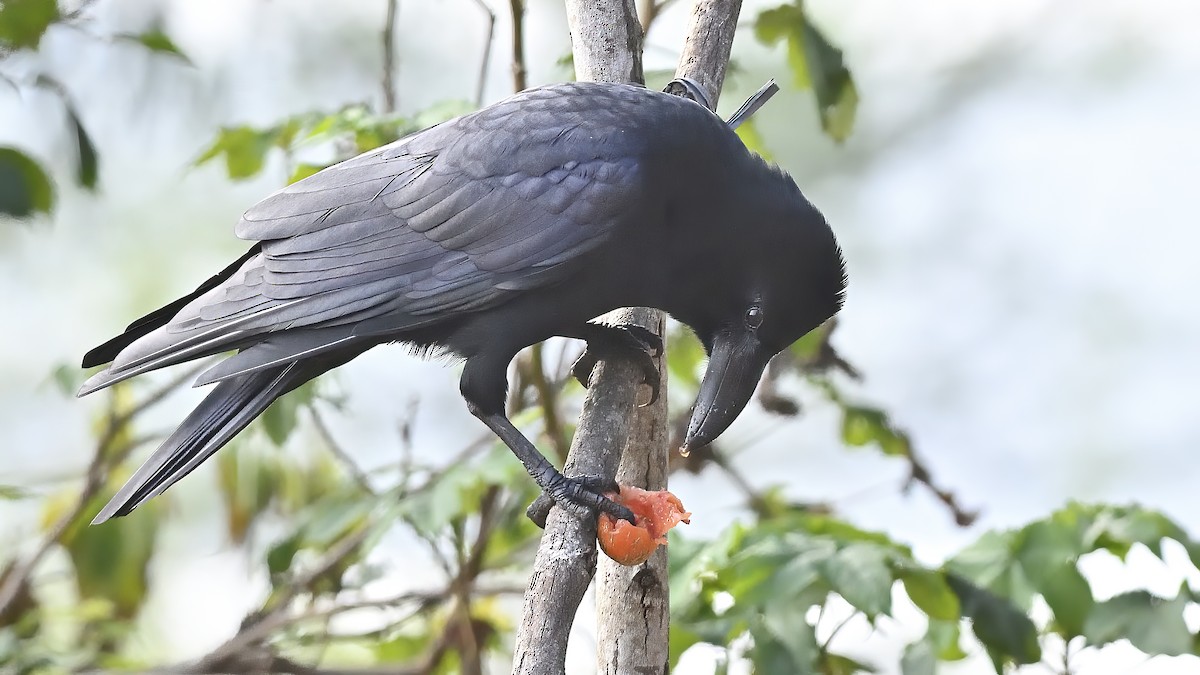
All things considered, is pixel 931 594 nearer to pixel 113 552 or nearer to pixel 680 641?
pixel 680 641

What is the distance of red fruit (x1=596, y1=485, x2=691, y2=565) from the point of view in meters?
1.55

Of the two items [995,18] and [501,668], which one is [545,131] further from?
[995,18]

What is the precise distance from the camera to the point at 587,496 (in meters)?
1.58

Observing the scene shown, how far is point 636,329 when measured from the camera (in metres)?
1.89

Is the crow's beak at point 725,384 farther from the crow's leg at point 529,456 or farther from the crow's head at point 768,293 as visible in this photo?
the crow's leg at point 529,456

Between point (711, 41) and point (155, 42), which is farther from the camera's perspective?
point (155, 42)

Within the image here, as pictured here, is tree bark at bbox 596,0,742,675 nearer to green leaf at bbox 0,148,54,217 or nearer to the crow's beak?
the crow's beak

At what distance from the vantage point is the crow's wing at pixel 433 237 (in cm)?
167

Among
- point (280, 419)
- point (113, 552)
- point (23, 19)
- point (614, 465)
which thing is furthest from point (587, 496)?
point (113, 552)

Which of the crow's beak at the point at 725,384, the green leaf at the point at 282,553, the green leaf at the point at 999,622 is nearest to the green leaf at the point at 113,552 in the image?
the green leaf at the point at 282,553

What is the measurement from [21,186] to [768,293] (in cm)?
169

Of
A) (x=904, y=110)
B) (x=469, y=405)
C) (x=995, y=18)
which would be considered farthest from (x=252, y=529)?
(x=995, y=18)

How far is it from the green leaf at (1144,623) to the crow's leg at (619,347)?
35.2 inches

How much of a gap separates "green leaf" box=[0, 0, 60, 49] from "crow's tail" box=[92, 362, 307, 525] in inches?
38.5
